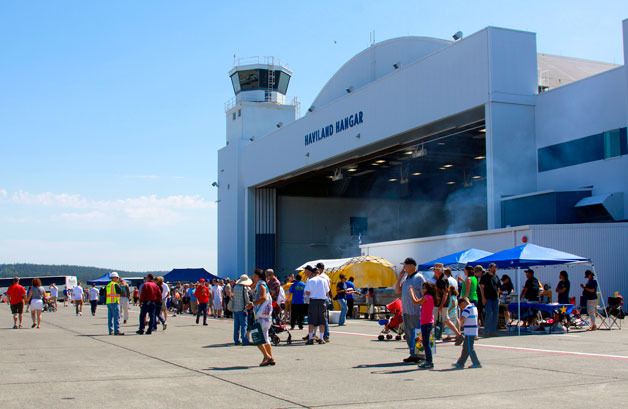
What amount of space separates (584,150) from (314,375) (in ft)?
67.9

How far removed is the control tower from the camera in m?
55.9

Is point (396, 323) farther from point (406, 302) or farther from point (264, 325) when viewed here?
point (264, 325)

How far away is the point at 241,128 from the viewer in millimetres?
57250

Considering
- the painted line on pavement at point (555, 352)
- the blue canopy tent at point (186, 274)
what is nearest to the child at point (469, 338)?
the painted line on pavement at point (555, 352)

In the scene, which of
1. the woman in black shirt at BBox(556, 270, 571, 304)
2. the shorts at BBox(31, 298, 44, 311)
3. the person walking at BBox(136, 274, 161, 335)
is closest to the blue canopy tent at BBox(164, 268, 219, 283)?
the shorts at BBox(31, 298, 44, 311)

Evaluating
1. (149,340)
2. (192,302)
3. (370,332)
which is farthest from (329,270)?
(149,340)

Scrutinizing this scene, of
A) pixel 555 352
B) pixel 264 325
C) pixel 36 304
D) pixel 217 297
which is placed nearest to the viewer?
pixel 264 325

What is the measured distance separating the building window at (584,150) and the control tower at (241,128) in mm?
28662

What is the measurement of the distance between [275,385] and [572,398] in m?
3.54

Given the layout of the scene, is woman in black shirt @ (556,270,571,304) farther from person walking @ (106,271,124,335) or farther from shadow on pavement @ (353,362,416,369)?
person walking @ (106,271,124,335)

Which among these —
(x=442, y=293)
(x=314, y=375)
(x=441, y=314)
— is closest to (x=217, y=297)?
(x=441, y=314)

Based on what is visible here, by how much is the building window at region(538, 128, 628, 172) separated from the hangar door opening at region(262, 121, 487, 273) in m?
15.9

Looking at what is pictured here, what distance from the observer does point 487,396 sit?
834cm

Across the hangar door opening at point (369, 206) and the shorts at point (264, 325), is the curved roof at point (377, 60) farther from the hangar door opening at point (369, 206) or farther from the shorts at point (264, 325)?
the shorts at point (264, 325)
